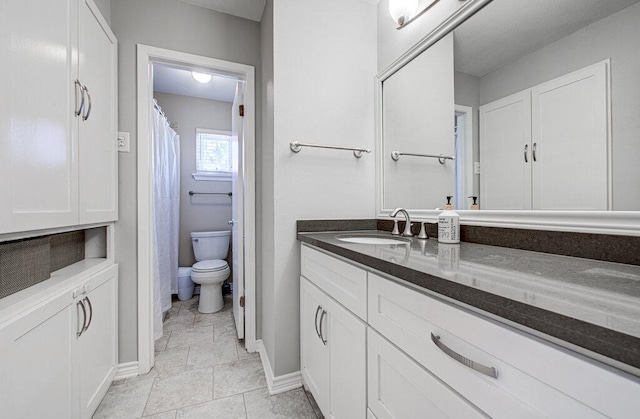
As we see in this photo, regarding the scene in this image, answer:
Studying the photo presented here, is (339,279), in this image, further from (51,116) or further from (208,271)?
(208,271)

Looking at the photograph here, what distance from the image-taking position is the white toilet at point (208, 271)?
246 cm

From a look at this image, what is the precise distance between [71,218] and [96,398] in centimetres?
90

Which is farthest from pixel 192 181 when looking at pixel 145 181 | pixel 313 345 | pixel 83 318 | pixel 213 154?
pixel 313 345

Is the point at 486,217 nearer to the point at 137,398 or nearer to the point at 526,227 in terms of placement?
the point at 526,227

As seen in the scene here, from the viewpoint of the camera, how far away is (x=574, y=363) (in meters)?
0.35

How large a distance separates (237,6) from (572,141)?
1.99 m

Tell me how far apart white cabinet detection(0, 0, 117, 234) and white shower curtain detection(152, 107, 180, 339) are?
61 centimetres

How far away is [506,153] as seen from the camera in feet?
3.41

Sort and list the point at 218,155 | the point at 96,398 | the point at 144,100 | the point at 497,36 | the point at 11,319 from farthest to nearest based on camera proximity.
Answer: the point at 218,155 → the point at 144,100 → the point at 96,398 → the point at 497,36 → the point at 11,319

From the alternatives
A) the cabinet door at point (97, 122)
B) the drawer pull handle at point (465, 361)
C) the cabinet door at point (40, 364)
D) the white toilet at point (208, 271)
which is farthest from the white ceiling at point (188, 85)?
the drawer pull handle at point (465, 361)

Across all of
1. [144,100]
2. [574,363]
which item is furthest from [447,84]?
[144,100]

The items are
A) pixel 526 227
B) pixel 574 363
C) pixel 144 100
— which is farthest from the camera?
pixel 144 100

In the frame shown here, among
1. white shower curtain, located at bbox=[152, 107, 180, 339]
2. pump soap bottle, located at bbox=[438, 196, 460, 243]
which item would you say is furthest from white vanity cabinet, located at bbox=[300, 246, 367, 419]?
white shower curtain, located at bbox=[152, 107, 180, 339]

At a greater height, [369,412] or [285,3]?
[285,3]
